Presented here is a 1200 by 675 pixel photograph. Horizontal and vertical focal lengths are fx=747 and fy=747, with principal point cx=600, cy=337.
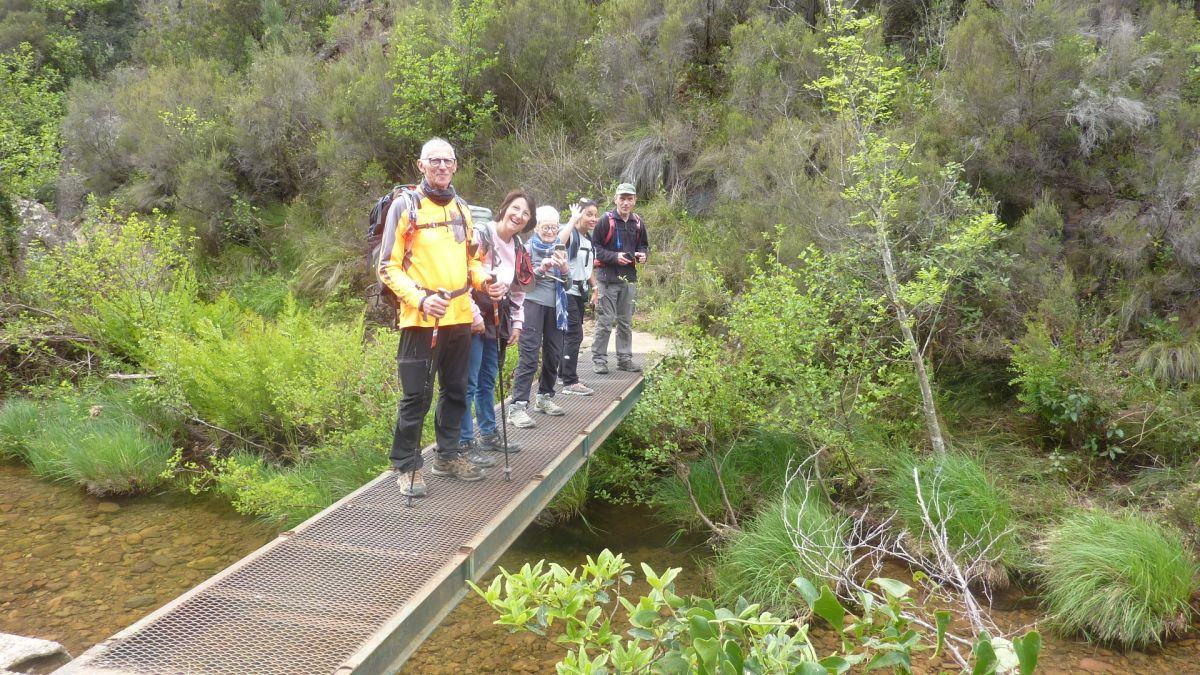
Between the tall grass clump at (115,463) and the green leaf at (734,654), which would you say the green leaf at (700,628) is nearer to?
the green leaf at (734,654)

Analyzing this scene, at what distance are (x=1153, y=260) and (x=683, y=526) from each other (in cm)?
528

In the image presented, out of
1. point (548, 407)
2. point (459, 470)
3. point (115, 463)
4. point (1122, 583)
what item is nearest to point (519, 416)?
point (548, 407)

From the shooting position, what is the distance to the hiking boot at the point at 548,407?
256 inches

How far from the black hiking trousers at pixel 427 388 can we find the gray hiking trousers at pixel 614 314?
9.18 ft

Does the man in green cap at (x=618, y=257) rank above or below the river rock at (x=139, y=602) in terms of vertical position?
above

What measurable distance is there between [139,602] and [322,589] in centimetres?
340

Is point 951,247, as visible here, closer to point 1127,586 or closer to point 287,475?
point 1127,586

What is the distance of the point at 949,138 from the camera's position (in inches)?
325

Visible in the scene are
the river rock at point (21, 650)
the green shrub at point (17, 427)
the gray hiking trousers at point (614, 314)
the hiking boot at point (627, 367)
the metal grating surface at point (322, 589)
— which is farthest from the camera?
the green shrub at point (17, 427)

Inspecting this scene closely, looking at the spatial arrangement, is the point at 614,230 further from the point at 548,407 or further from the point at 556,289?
the point at 548,407

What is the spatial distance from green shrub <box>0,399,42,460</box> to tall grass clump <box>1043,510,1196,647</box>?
35.1ft

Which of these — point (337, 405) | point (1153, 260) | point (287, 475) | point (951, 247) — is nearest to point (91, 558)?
point (287, 475)

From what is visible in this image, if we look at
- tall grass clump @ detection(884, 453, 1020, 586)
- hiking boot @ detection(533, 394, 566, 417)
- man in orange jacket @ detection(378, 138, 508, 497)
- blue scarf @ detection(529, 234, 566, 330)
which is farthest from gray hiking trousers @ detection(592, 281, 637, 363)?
tall grass clump @ detection(884, 453, 1020, 586)

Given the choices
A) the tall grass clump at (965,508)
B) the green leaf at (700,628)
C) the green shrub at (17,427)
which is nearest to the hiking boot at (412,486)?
the green leaf at (700,628)
